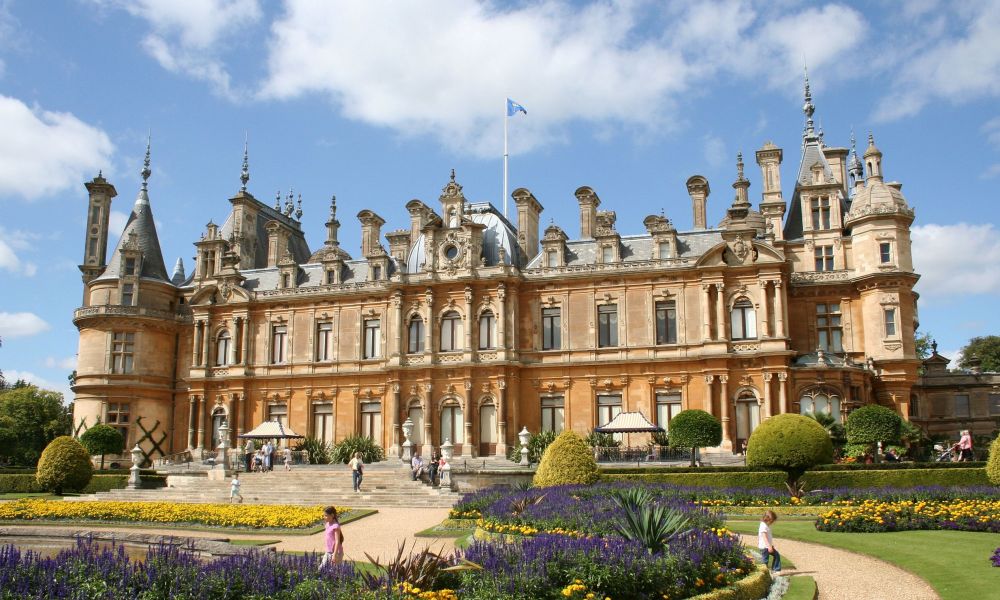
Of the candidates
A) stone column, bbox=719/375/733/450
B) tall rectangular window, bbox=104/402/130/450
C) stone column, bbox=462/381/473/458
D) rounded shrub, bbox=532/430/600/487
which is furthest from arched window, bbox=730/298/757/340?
tall rectangular window, bbox=104/402/130/450

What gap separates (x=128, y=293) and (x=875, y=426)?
3919 centimetres

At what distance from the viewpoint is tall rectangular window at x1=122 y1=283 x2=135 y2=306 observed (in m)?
47.2

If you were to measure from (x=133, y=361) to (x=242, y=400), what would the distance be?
22.9 ft

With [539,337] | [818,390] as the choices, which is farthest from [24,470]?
[818,390]

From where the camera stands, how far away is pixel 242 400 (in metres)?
45.1

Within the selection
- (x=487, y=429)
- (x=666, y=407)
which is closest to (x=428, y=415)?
(x=487, y=429)

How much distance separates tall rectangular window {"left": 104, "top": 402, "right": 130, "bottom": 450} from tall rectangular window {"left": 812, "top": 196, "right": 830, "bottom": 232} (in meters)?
38.0

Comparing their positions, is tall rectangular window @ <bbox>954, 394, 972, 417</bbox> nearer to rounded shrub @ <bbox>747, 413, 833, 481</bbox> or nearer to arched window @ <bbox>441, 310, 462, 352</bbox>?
rounded shrub @ <bbox>747, 413, 833, 481</bbox>

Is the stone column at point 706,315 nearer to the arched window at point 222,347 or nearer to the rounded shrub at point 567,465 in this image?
the rounded shrub at point 567,465

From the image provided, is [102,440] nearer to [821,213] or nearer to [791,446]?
[791,446]

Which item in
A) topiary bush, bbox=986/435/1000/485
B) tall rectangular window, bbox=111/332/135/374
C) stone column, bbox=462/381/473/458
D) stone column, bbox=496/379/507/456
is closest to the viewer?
topiary bush, bbox=986/435/1000/485

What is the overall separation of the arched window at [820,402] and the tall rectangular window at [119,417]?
35319 mm

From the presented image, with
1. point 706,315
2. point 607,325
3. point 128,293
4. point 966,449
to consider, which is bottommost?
point 966,449

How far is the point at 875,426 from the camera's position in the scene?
3128 cm
